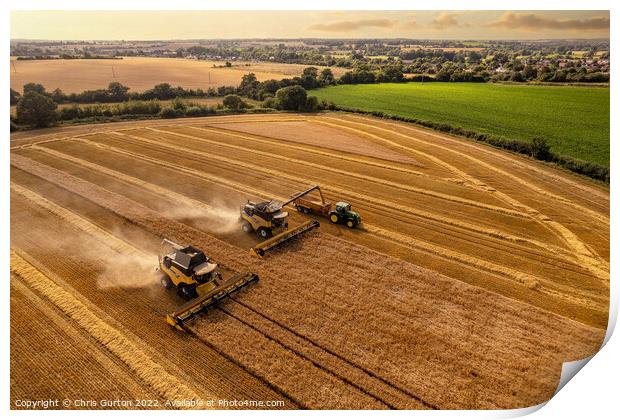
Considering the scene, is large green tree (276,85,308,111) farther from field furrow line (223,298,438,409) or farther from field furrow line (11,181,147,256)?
field furrow line (223,298,438,409)

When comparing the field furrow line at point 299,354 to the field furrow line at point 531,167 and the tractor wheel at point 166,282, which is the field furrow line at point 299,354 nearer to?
the tractor wheel at point 166,282

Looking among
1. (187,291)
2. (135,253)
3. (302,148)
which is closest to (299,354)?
(187,291)

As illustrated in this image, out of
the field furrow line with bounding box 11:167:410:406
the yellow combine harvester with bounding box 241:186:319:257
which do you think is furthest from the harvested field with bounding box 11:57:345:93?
the yellow combine harvester with bounding box 241:186:319:257

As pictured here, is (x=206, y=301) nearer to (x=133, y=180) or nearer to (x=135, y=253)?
(x=135, y=253)

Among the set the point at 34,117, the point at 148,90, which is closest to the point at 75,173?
the point at 34,117

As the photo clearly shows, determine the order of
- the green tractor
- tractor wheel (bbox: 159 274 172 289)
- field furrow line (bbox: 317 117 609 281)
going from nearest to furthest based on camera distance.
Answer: tractor wheel (bbox: 159 274 172 289) < field furrow line (bbox: 317 117 609 281) < the green tractor
